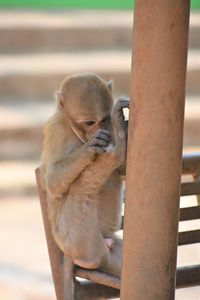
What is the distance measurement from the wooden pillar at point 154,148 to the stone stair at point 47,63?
4.97 metres

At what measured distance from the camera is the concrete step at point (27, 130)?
7449mm

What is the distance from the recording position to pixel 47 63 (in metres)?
8.61

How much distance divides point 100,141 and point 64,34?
22.1ft

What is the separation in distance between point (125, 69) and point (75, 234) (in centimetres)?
577

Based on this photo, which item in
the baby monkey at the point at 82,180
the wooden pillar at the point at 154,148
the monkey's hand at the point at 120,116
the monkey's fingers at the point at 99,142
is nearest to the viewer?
the wooden pillar at the point at 154,148

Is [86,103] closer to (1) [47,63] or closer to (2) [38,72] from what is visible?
(2) [38,72]

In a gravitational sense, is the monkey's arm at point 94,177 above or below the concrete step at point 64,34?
below

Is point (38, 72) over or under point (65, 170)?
over

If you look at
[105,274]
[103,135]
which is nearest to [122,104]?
[103,135]

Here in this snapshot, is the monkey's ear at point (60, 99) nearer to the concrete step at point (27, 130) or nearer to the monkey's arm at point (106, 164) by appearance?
the monkey's arm at point (106, 164)

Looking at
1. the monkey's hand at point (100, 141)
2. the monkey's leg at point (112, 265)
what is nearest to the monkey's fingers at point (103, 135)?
the monkey's hand at point (100, 141)

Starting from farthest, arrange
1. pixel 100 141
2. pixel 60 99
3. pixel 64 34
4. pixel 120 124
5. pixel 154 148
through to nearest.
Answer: pixel 64 34, pixel 60 99, pixel 100 141, pixel 120 124, pixel 154 148

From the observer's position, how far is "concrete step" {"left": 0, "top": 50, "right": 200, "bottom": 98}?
833cm

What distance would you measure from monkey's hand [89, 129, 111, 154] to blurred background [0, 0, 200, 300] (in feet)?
9.87
